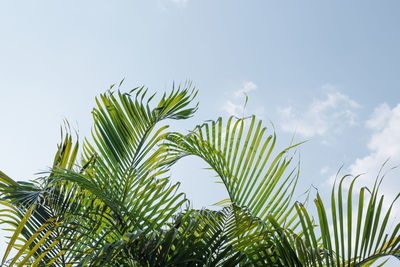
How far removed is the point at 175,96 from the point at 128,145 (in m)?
0.42

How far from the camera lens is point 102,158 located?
7.95ft

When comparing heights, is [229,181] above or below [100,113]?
below

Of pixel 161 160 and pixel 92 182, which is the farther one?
pixel 161 160

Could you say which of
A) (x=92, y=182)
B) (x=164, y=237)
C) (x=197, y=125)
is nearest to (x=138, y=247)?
(x=164, y=237)

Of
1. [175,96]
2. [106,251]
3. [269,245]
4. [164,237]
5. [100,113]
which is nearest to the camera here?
[106,251]

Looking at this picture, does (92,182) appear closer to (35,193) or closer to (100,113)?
(35,193)

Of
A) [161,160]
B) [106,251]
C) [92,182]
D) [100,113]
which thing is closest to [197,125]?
[161,160]

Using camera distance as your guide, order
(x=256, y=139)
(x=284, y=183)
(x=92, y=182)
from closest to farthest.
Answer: (x=92, y=182) → (x=284, y=183) → (x=256, y=139)

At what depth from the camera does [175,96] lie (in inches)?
104

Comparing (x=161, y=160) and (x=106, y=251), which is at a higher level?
(x=161, y=160)

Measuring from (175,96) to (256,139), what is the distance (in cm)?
60

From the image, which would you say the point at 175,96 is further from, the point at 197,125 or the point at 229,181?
the point at 229,181

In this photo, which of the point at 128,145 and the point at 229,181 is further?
the point at 128,145

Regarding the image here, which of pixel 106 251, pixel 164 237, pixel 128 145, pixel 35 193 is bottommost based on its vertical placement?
pixel 106 251
